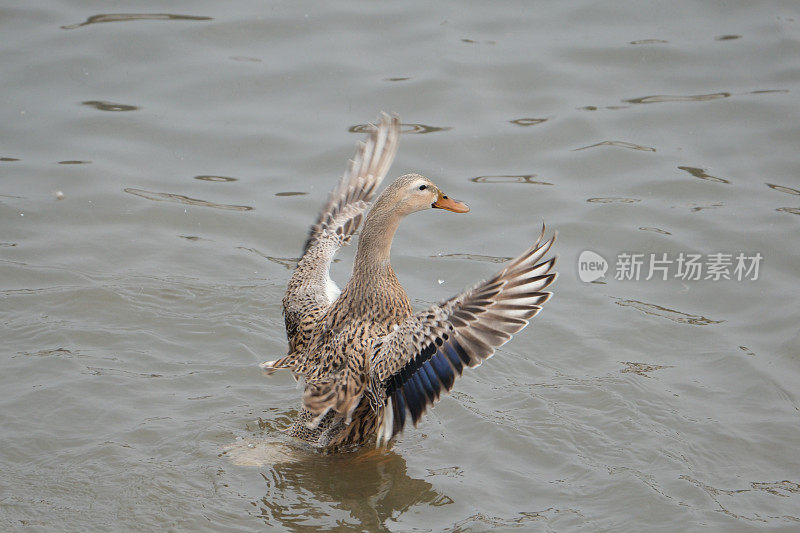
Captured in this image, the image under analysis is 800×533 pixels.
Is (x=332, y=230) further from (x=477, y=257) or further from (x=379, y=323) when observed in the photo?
(x=477, y=257)

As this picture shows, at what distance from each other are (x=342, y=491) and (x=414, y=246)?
3210 millimetres

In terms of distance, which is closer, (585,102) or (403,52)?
(585,102)

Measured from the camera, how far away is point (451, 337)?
5.25 meters

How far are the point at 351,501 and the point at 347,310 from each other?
1133 mm

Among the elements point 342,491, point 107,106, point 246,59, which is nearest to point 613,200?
point 342,491

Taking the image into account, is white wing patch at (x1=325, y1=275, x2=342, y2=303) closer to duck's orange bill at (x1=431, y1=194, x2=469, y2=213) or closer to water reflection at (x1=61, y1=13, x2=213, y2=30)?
duck's orange bill at (x1=431, y1=194, x2=469, y2=213)

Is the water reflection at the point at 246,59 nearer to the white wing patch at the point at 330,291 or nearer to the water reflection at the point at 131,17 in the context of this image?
the water reflection at the point at 131,17

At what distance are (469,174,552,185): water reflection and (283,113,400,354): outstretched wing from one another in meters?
2.43

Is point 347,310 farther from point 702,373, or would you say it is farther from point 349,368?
point 702,373

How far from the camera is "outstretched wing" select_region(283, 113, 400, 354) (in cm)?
646

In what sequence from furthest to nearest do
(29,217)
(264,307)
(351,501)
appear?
(29,217)
(264,307)
(351,501)

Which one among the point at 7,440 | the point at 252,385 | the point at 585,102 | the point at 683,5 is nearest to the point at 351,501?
the point at 252,385

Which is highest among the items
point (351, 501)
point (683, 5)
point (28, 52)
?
point (683, 5)

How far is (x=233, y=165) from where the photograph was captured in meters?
9.63
